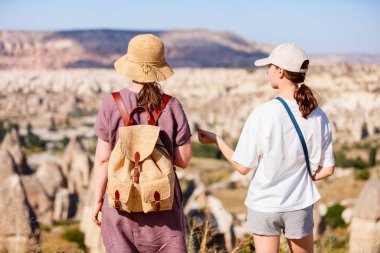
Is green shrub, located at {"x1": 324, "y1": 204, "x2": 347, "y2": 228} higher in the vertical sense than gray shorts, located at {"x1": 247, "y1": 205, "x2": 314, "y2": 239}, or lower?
lower

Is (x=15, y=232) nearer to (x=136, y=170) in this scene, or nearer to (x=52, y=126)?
(x=136, y=170)

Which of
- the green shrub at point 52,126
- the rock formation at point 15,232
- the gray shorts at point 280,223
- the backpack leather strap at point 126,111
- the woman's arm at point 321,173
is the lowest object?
the green shrub at point 52,126

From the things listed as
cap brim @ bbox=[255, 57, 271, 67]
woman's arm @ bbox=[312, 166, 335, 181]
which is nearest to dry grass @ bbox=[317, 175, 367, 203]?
woman's arm @ bbox=[312, 166, 335, 181]

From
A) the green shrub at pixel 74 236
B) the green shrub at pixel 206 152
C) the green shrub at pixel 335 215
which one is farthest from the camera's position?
the green shrub at pixel 206 152

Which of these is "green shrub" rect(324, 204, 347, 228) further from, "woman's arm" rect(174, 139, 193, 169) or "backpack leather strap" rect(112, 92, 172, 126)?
"backpack leather strap" rect(112, 92, 172, 126)

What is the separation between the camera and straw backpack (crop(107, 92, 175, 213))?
2287 millimetres

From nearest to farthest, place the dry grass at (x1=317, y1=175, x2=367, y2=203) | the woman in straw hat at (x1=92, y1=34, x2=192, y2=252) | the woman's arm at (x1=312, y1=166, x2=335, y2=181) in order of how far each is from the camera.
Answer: the woman in straw hat at (x1=92, y1=34, x2=192, y2=252), the woman's arm at (x1=312, y1=166, x2=335, y2=181), the dry grass at (x1=317, y1=175, x2=367, y2=203)

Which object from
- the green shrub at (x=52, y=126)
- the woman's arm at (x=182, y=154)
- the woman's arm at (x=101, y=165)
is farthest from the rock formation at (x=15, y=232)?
the green shrub at (x=52, y=126)

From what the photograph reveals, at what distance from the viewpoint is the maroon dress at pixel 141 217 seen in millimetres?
2402

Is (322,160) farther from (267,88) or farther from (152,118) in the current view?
(267,88)

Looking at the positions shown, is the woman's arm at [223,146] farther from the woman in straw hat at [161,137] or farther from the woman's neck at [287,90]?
the woman's neck at [287,90]

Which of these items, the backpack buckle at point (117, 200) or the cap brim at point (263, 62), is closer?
the backpack buckle at point (117, 200)

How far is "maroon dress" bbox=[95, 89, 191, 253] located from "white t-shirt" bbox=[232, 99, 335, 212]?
27cm

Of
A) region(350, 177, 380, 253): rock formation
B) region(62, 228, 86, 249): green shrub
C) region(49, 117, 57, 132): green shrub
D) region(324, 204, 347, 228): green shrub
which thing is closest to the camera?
region(350, 177, 380, 253): rock formation
